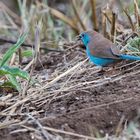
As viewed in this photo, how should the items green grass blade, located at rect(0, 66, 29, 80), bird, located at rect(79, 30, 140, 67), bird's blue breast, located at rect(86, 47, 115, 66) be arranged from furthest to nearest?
1. bird's blue breast, located at rect(86, 47, 115, 66)
2. bird, located at rect(79, 30, 140, 67)
3. green grass blade, located at rect(0, 66, 29, 80)

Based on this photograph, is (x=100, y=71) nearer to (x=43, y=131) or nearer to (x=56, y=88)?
(x=56, y=88)

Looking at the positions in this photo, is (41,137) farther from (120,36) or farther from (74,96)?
(120,36)

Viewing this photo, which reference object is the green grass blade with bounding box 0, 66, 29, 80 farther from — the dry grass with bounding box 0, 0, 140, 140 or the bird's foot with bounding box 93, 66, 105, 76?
the bird's foot with bounding box 93, 66, 105, 76

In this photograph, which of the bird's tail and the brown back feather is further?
the brown back feather

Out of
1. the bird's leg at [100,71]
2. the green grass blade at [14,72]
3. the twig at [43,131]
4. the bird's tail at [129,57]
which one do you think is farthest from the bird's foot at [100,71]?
the twig at [43,131]

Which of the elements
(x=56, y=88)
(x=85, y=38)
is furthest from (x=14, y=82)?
(x=85, y=38)

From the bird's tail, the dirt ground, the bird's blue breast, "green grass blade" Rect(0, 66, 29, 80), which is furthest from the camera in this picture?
the bird's blue breast

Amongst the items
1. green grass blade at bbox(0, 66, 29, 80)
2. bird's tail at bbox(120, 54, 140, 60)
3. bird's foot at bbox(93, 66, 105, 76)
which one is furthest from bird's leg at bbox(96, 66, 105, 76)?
green grass blade at bbox(0, 66, 29, 80)
